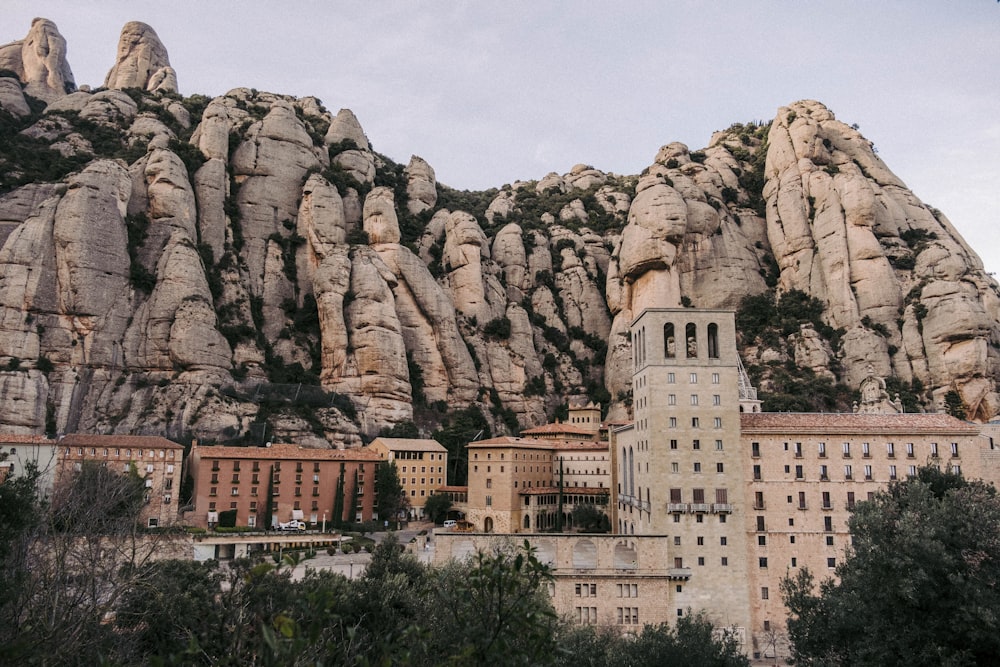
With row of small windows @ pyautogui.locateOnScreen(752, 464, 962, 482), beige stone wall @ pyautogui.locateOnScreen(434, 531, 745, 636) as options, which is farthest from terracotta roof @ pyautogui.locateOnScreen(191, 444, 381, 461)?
row of small windows @ pyautogui.locateOnScreen(752, 464, 962, 482)

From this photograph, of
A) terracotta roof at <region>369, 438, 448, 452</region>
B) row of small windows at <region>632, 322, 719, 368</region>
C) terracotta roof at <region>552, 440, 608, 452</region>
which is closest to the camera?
row of small windows at <region>632, 322, 719, 368</region>

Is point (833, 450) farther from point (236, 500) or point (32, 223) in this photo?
point (32, 223)

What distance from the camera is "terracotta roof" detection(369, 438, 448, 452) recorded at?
68812 millimetres

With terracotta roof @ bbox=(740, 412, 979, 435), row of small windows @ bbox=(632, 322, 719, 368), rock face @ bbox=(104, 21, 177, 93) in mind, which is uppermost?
rock face @ bbox=(104, 21, 177, 93)

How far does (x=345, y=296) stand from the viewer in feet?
262

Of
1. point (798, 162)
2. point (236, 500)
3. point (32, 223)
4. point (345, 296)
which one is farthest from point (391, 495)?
point (798, 162)

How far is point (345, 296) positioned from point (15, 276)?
3249 centimetres

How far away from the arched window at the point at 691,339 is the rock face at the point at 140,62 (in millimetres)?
98482

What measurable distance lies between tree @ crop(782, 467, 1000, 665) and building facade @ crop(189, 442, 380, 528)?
45037mm

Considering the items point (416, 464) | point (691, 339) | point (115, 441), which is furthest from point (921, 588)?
point (115, 441)

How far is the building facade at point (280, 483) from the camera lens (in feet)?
188

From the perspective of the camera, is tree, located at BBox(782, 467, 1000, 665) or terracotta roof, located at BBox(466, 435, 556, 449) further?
terracotta roof, located at BBox(466, 435, 556, 449)

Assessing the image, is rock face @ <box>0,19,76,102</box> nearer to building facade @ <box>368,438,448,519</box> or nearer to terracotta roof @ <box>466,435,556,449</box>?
building facade @ <box>368,438,448,519</box>

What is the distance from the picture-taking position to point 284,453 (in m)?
61.2
